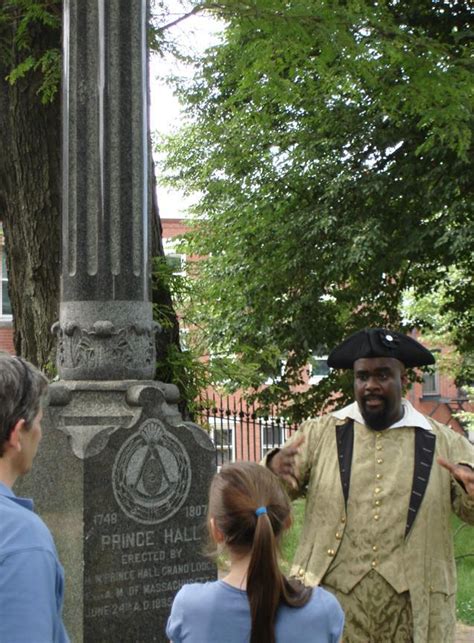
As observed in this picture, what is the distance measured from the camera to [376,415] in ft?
16.0

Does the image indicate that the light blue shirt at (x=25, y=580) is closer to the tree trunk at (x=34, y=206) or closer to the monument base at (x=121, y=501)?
the monument base at (x=121, y=501)

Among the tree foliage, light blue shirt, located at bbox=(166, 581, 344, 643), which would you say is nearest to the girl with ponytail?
light blue shirt, located at bbox=(166, 581, 344, 643)

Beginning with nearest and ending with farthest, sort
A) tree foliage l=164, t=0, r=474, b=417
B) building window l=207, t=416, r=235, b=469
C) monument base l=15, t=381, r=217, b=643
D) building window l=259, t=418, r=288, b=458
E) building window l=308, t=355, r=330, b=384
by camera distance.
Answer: monument base l=15, t=381, r=217, b=643 < building window l=207, t=416, r=235, b=469 < tree foliage l=164, t=0, r=474, b=417 < building window l=259, t=418, r=288, b=458 < building window l=308, t=355, r=330, b=384

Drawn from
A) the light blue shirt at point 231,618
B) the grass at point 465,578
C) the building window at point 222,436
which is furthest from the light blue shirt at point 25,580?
the grass at point 465,578

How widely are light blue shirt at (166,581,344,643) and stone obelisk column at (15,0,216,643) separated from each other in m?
2.53

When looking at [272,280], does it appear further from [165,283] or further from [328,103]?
[165,283]

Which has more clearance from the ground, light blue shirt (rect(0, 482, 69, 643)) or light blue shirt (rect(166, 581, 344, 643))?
light blue shirt (rect(0, 482, 69, 643))

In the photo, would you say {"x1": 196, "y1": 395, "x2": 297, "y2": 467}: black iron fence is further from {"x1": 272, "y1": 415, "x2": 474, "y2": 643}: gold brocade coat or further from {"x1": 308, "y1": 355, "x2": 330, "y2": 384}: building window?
{"x1": 272, "y1": 415, "x2": 474, "y2": 643}: gold brocade coat

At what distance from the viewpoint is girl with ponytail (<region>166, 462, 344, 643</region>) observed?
125 inches

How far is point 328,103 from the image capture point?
16.5 meters

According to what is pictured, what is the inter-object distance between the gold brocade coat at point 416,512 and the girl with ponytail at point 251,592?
1440mm

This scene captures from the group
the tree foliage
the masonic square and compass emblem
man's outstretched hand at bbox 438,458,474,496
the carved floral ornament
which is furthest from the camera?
the tree foliage

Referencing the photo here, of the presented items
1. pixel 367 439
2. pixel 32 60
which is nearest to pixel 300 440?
pixel 367 439

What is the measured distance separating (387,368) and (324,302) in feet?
41.0
